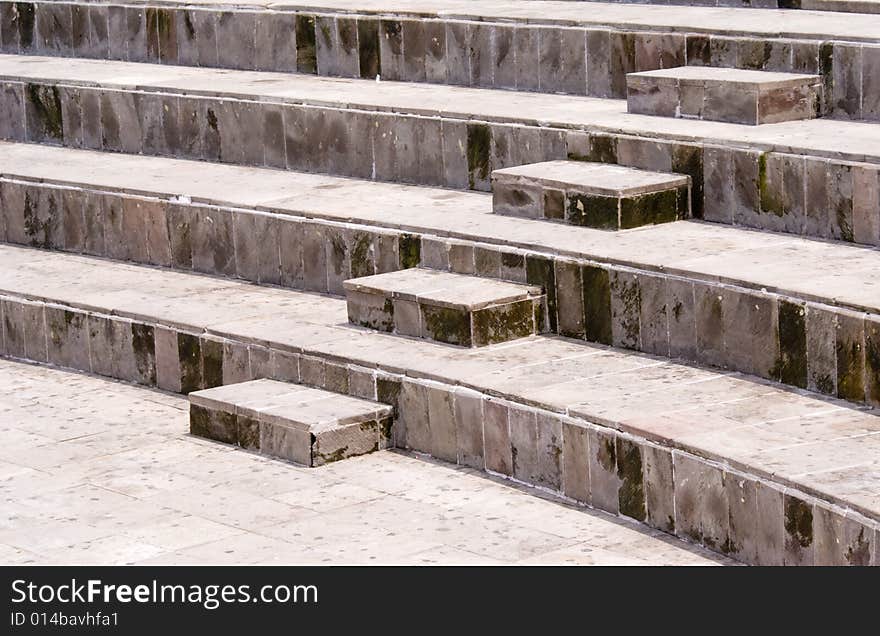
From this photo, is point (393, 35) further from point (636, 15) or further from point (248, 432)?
point (248, 432)

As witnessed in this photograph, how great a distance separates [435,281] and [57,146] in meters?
4.12

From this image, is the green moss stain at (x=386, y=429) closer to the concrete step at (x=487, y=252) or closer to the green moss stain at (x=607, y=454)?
the concrete step at (x=487, y=252)

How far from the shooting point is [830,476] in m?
5.02

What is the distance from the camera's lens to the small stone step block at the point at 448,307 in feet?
22.3

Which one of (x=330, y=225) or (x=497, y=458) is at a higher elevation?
(x=330, y=225)

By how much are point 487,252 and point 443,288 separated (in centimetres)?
29

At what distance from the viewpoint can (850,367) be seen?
579cm

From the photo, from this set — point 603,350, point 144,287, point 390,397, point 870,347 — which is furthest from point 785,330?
point 144,287

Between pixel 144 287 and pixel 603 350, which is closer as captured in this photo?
pixel 603 350

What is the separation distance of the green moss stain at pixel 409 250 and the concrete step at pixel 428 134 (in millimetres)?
921

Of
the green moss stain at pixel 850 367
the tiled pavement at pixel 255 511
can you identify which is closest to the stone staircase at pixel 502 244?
the green moss stain at pixel 850 367

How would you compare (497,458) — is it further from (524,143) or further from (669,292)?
(524,143)

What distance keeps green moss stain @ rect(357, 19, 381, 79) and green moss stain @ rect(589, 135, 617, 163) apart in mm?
2414

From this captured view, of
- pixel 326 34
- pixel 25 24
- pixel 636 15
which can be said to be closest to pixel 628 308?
pixel 636 15
